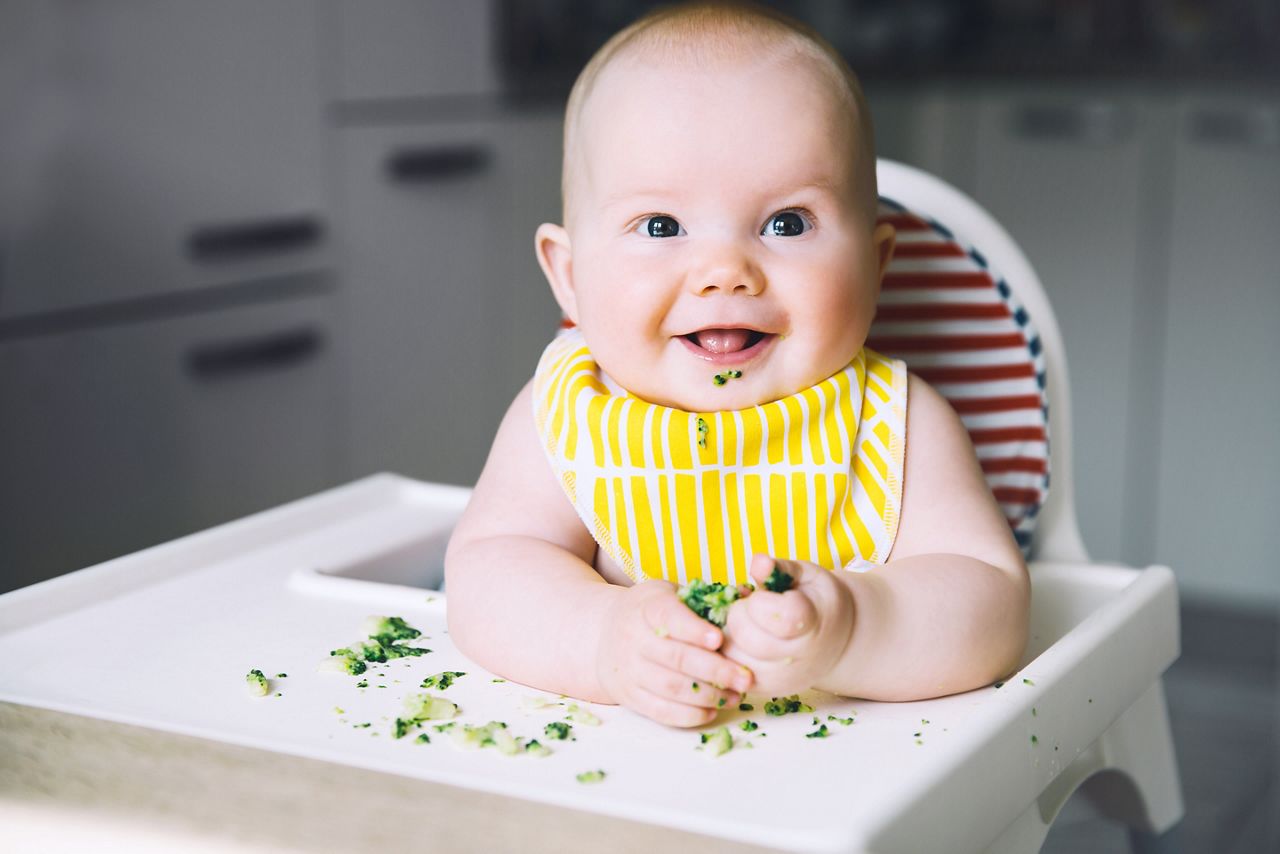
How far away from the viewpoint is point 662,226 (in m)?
0.71

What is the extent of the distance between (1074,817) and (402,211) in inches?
50.3

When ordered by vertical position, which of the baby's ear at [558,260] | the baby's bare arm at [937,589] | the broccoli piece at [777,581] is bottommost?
the baby's bare arm at [937,589]

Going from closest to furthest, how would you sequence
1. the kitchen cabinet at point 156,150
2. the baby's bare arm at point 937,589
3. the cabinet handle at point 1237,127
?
the baby's bare arm at point 937,589 < the kitchen cabinet at point 156,150 < the cabinet handle at point 1237,127

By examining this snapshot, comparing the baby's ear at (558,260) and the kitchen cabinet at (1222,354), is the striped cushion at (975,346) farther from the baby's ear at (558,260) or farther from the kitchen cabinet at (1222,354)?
the kitchen cabinet at (1222,354)

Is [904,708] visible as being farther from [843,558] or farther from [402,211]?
[402,211]

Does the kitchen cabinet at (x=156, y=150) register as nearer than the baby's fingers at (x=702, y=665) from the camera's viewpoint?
No

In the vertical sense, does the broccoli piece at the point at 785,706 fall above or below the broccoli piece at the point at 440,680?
above

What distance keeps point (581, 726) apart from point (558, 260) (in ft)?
1.01

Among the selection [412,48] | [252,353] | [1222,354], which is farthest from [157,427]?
[1222,354]

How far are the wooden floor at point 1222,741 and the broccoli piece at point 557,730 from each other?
1058 mm

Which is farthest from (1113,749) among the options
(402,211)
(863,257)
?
(402,211)

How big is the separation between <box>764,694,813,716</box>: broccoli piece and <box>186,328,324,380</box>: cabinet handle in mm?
1271

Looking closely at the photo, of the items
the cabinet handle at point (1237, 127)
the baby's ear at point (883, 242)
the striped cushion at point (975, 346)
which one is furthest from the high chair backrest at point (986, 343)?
the cabinet handle at point (1237, 127)

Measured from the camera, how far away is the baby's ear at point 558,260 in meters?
0.80
